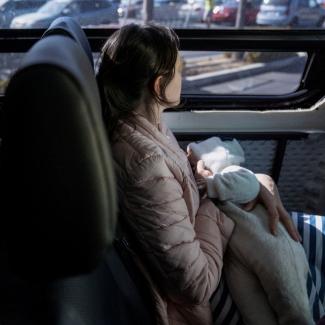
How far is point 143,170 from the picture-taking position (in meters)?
1.02

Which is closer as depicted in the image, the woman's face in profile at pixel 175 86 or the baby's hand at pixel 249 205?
the woman's face in profile at pixel 175 86

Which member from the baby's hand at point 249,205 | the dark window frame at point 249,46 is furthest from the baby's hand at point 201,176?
the dark window frame at point 249,46

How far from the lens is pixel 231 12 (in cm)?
197

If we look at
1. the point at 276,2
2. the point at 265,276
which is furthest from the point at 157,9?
the point at 265,276

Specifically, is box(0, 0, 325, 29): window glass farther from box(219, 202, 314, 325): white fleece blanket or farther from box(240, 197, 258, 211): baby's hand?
box(219, 202, 314, 325): white fleece blanket

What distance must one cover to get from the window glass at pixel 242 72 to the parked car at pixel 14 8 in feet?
2.21

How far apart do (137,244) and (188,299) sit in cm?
22

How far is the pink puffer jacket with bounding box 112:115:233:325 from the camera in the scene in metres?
1.03

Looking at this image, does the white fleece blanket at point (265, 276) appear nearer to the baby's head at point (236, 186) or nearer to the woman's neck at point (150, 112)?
the baby's head at point (236, 186)

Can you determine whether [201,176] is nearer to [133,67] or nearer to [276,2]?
[133,67]

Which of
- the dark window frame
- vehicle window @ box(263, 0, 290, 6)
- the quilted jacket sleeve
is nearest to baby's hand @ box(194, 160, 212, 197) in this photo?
the quilted jacket sleeve

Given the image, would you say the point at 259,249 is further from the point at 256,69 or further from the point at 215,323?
the point at 256,69

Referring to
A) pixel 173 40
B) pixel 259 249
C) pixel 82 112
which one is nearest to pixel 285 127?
pixel 259 249

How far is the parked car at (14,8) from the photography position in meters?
1.68
